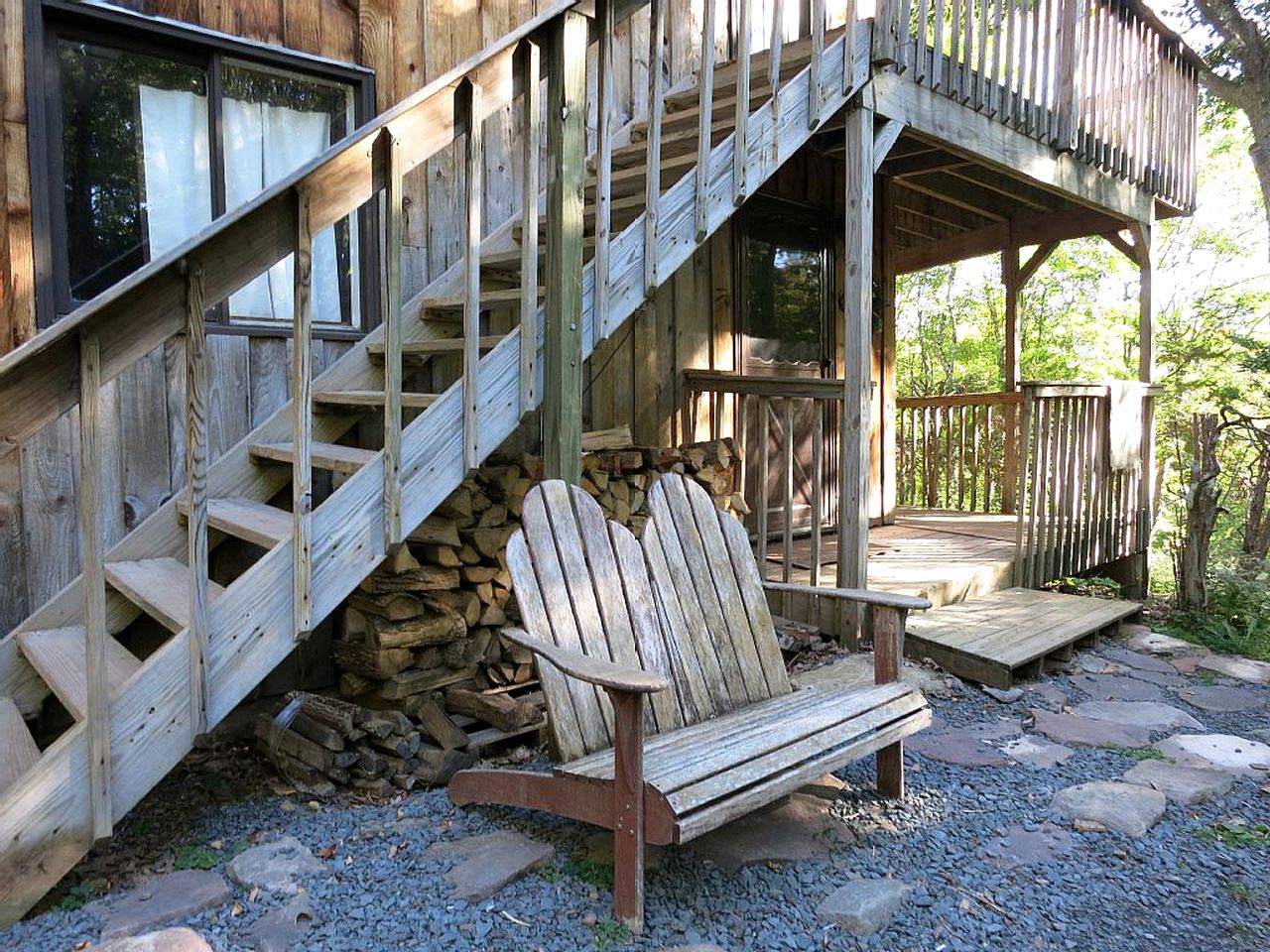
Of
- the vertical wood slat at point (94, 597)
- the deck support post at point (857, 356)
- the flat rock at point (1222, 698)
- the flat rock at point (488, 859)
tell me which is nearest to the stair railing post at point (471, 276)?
the vertical wood slat at point (94, 597)

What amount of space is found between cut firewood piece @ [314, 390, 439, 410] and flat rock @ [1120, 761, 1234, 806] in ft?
8.84

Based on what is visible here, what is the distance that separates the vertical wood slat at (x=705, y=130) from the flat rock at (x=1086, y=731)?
→ 240cm

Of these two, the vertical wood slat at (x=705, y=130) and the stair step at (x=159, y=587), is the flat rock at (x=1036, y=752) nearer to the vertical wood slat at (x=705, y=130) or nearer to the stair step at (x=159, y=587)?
the vertical wood slat at (x=705, y=130)

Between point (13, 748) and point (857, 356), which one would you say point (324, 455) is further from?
point (857, 356)

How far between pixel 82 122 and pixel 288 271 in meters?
0.84

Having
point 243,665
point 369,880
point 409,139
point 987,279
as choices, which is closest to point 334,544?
point 243,665

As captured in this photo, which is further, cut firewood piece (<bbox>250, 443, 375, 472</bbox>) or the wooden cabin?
cut firewood piece (<bbox>250, 443, 375, 472</bbox>)

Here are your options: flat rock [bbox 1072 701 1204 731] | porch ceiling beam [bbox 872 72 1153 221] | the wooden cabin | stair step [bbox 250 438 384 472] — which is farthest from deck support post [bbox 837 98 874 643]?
stair step [bbox 250 438 384 472]

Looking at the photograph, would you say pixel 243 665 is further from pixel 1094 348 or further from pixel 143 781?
pixel 1094 348

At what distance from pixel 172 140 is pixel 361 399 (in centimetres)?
126

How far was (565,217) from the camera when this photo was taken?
2.72 m

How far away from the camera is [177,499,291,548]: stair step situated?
249cm

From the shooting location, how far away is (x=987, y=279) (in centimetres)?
1555

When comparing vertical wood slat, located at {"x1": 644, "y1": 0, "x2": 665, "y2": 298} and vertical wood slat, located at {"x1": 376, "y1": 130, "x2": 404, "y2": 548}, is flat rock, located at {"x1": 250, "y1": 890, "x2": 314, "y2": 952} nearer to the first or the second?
vertical wood slat, located at {"x1": 376, "y1": 130, "x2": 404, "y2": 548}
